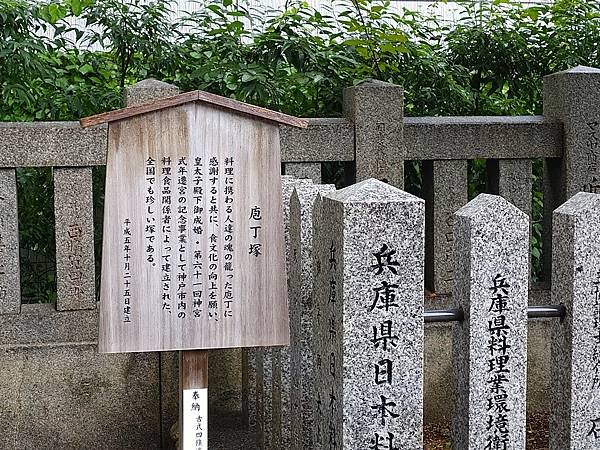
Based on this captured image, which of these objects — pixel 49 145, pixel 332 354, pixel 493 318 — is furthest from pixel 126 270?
pixel 49 145

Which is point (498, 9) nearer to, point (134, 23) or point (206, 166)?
point (134, 23)

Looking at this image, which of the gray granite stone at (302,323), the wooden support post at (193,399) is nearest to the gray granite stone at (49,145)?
the gray granite stone at (302,323)

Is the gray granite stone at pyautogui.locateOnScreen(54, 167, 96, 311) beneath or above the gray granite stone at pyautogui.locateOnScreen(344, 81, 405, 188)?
beneath

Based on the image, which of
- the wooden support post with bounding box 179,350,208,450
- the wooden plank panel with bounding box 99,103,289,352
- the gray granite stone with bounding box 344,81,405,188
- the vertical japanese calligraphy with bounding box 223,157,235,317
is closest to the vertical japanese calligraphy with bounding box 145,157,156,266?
the wooden plank panel with bounding box 99,103,289,352

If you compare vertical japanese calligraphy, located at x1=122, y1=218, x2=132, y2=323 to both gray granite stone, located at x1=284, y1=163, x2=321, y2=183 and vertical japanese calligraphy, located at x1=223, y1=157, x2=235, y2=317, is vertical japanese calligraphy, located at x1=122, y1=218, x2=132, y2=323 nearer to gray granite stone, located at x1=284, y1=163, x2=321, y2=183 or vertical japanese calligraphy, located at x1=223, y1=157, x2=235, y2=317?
vertical japanese calligraphy, located at x1=223, y1=157, x2=235, y2=317

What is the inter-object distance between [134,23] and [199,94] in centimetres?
321

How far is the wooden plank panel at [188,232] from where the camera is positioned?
13.2 feet

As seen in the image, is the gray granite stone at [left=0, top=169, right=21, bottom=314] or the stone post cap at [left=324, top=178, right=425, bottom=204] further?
the gray granite stone at [left=0, top=169, right=21, bottom=314]

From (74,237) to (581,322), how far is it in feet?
10.5

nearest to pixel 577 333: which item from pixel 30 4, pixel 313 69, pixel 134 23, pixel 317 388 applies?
pixel 317 388

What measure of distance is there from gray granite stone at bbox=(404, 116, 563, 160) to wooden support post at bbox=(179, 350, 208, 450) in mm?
2601

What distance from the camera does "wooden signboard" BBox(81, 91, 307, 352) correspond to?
13.2 ft

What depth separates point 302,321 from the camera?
14.4 feet

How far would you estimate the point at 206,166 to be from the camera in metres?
4.07
